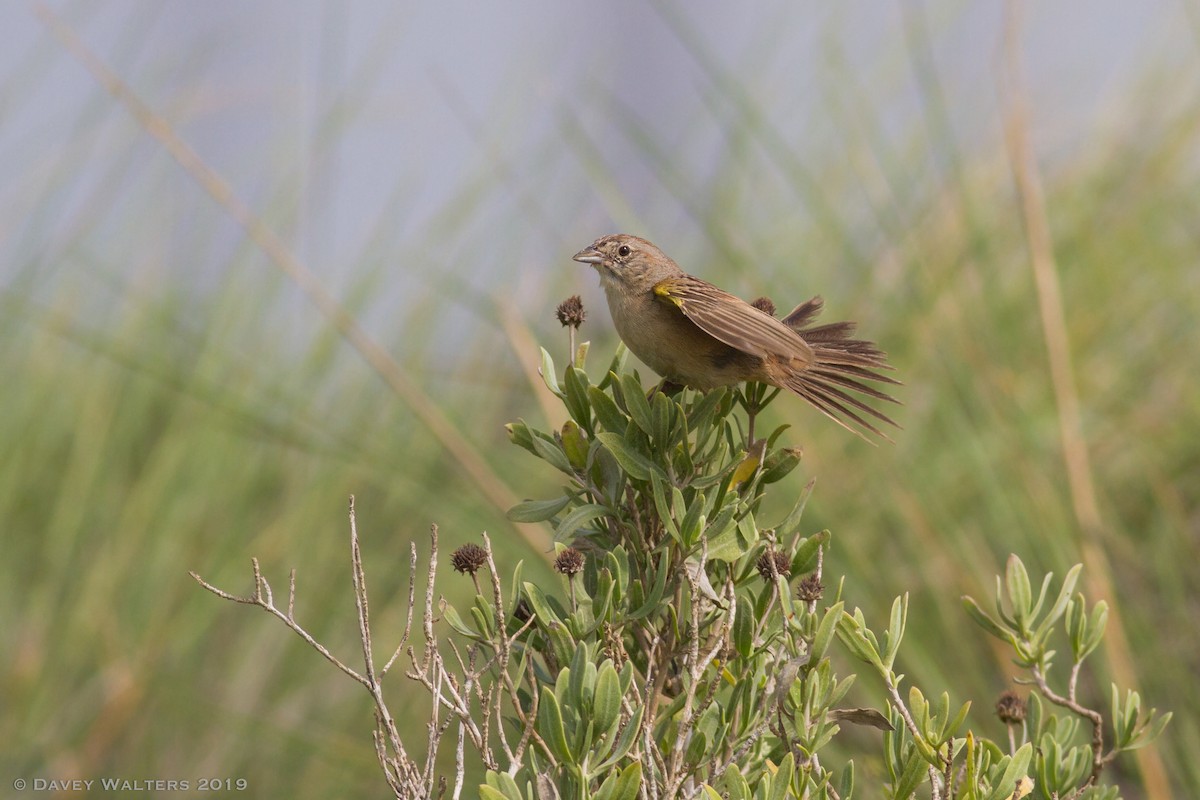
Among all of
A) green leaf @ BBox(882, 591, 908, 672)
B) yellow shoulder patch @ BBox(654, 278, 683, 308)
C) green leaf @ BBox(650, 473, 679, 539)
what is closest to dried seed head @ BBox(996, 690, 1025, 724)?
green leaf @ BBox(882, 591, 908, 672)

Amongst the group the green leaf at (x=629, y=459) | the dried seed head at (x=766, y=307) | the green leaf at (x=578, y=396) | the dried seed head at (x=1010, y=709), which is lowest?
the dried seed head at (x=1010, y=709)

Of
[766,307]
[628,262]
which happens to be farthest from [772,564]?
[628,262]

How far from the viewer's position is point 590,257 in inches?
82.8

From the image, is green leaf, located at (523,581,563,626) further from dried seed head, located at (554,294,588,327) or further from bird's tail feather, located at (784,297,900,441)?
bird's tail feather, located at (784,297,900,441)

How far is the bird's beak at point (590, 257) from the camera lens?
209 centimetres

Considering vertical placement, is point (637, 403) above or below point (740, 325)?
below

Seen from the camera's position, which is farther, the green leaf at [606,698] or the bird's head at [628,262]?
the bird's head at [628,262]

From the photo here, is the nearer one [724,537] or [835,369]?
[724,537]

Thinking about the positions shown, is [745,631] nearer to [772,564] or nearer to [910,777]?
[772,564]

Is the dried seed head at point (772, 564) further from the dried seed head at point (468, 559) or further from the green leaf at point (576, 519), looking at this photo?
the dried seed head at point (468, 559)

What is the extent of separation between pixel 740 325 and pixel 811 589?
1.50 ft

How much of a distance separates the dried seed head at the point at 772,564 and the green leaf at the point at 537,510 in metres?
0.23
